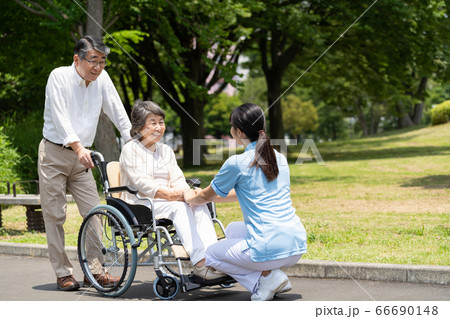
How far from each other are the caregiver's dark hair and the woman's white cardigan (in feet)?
3.07

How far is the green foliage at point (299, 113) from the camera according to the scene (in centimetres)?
7069

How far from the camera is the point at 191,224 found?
5.04m

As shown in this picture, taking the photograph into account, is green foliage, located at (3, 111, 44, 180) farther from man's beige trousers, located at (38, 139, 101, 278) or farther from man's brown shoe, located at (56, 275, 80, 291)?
man's brown shoe, located at (56, 275, 80, 291)

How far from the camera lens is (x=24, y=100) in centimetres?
2442

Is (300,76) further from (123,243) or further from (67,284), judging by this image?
(123,243)

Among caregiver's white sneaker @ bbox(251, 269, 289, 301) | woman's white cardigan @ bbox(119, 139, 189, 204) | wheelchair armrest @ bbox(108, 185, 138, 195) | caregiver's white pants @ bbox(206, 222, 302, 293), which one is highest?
woman's white cardigan @ bbox(119, 139, 189, 204)

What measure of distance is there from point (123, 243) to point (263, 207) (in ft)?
3.56

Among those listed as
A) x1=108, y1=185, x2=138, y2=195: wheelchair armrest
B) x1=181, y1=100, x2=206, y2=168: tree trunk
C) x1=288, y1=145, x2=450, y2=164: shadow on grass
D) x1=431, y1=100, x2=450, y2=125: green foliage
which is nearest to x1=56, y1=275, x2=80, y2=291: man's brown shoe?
x1=108, y1=185, x2=138, y2=195: wheelchair armrest

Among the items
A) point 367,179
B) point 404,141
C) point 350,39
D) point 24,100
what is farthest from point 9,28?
point 404,141

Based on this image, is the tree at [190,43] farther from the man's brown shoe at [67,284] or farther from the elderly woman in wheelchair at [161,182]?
the man's brown shoe at [67,284]

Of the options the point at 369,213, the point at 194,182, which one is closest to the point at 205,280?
the point at 194,182

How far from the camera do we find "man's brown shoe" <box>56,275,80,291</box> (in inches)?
216

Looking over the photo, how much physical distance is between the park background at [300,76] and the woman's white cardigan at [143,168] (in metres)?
1.63

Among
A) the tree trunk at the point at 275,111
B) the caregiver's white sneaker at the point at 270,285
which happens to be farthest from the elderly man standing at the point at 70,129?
the tree trunk at the point at 275,111
